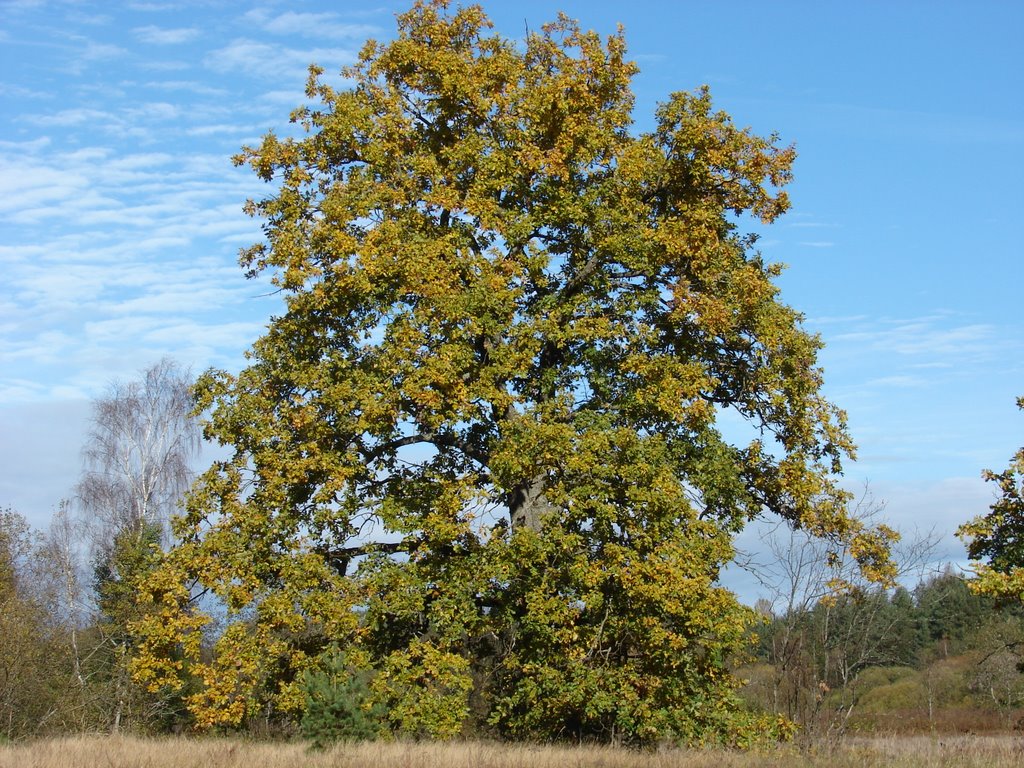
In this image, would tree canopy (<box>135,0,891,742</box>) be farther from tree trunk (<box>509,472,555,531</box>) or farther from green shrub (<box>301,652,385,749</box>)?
green shrub (<box>301,652,385,749</box>)

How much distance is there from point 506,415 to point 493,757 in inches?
289

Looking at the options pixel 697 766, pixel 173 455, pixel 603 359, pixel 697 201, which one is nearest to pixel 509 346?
pixel 603 359

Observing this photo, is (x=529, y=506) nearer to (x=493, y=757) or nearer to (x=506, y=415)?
(x=506, y=415)

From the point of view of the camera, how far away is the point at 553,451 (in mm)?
15883

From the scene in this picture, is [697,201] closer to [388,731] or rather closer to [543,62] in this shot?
Answer: [543,62]

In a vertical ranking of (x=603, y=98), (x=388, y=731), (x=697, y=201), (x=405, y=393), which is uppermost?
(x=603, y=98)

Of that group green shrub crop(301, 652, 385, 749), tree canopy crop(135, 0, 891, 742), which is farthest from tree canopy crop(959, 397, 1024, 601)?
green shrub crop(301, 652, 385, 749)

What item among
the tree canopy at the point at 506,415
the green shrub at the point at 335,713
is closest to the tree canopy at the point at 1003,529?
the tree canopy at the point at 506,415

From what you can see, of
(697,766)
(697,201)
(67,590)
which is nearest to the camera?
(697,766)

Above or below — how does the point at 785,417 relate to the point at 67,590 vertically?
above

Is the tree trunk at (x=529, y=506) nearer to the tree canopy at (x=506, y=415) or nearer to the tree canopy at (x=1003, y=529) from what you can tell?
the tree canopy at (x=506, y=415)

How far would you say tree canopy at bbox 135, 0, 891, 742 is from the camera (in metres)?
15.8

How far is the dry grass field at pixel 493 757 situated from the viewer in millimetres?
11000

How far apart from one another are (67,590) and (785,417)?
30112mm
